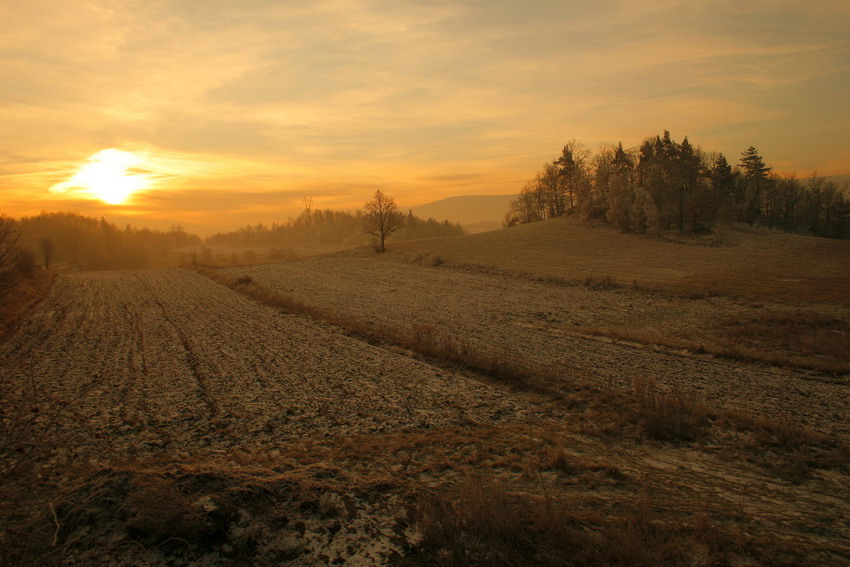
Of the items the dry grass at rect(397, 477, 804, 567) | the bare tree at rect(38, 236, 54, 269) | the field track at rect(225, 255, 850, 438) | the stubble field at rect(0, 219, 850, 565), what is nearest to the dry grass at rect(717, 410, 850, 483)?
the stubble field at rect(0, 219, 850, 565)

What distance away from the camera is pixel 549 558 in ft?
15.9

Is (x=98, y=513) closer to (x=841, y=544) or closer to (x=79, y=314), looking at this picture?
(x=841, y=544)

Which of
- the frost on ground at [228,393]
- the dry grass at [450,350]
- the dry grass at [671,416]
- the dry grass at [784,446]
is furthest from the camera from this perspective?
the dry grass at [450,350]

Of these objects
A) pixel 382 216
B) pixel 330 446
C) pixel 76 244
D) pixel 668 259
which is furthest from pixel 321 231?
pixel 330 446

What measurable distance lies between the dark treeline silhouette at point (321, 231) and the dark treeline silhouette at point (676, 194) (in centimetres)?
5275

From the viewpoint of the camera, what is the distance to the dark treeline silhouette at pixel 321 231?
458ft

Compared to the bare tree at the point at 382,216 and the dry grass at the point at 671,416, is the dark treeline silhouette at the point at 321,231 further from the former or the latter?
the dry grass at the point at 671,416

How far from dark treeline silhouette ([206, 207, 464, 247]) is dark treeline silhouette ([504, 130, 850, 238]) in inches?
2077

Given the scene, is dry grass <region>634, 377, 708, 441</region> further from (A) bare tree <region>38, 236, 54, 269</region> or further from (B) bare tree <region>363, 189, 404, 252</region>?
(A) bare tree <region>38, 236, 54, 269</region>

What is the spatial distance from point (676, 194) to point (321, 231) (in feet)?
413

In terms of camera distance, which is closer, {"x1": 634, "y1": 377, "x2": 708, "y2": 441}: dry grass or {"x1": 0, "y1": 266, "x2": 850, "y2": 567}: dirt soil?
{"x1": 0, "y1": 266, "x2": 850, "y2": 567}: dirt soil

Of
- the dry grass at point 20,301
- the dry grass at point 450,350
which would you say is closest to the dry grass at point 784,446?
the dry grass at point 450,350

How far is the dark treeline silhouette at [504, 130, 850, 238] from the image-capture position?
2352 inches

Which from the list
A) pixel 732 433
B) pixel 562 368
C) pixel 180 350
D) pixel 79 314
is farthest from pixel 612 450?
pixel 79 314
